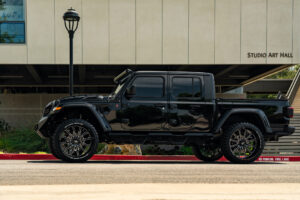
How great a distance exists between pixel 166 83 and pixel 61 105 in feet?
7.49

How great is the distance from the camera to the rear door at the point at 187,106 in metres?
8.76

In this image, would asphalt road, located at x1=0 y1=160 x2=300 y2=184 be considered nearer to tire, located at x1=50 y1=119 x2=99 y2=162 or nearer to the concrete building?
tire, located at x1=50 y1=119 x2=99 y2=162

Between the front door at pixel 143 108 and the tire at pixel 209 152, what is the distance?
1934mm

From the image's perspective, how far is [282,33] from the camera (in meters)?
19.7

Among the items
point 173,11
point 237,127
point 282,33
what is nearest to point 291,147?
point 282,33

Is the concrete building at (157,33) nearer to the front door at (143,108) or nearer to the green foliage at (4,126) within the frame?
the green foliage at (4,126)

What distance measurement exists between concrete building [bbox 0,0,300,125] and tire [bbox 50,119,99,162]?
11.4 meters

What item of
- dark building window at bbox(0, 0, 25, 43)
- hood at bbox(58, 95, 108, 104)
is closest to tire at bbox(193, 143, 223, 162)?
hood at bbox(58, 95, 108, 104)

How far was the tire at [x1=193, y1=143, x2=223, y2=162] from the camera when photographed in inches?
396

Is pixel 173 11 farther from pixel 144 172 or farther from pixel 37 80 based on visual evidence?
pixel 144 172

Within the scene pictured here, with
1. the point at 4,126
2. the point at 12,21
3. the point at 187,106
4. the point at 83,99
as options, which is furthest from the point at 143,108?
the point at 4,126

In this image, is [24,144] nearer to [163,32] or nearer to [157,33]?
[157,33]

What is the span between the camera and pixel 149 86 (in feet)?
28.9

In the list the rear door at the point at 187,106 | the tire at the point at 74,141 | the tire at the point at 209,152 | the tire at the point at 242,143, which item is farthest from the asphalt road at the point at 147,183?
the tire at the point at 209,152
